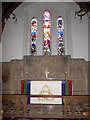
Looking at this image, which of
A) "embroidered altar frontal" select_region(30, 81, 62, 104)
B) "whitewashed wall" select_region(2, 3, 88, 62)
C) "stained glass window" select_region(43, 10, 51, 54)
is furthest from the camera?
"stained glass window" select_region(43, 10, 51, 54)

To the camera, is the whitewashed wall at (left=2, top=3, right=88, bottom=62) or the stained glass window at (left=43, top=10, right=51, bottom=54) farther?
the stained glass window at (left=43, top=10, right=51, bottom=54)

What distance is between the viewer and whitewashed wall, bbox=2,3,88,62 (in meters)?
12.0

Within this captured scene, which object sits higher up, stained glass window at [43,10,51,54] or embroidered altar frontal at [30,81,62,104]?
stained glass window at [43,10,51,54]

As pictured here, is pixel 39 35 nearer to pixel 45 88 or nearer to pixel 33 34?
pixel 33 34

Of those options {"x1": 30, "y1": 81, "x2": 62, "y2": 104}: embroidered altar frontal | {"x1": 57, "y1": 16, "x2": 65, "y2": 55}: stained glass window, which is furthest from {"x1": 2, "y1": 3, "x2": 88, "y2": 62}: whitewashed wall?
{"x1": 30, "y1": 81, "x2": 62, "y2": 104}: embroidered altar frontal

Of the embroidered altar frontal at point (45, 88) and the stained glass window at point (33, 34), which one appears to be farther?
the stained glass window at point (33, 34)

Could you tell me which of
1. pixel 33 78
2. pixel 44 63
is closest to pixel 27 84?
pixel 33 78

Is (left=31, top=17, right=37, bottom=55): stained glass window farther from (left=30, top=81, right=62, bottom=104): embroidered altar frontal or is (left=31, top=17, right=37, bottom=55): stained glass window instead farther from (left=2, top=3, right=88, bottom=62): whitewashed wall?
(left=30, top=81, right=62, bottom=104): embroidered altar frontal

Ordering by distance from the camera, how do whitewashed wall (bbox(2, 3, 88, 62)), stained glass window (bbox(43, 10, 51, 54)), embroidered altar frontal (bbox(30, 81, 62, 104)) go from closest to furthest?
embroidered altar frontal (bbox(30, 81, 62, 104))
whitewashed wall (bbox(2, 3, 88, 62))
stained glass window (bbox(43, 10, 51, 54))

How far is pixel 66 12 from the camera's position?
41.7 feet

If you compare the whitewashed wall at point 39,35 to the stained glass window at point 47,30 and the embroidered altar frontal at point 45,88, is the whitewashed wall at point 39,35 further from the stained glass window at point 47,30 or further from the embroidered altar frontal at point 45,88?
the embroidered altar frontal at point 45,88

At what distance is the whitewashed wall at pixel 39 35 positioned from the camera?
12.0 meters

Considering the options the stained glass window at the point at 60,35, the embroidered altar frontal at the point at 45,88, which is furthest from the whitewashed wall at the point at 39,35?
the embroidered altar frontal at the point at 45,88

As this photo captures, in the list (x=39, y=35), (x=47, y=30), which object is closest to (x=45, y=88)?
(x=39, y=35)
